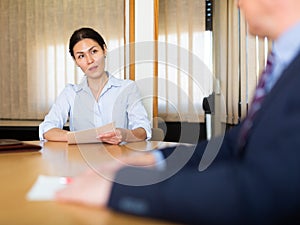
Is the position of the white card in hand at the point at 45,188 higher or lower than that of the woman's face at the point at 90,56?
lower

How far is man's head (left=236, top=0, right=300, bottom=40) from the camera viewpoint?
646 millimetres

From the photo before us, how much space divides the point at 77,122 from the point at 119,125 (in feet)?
0.94

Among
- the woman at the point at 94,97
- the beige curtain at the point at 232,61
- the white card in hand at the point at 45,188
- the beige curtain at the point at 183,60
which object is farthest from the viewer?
the beige curtain at the point at 183,60

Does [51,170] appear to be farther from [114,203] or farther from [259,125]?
[259,125]

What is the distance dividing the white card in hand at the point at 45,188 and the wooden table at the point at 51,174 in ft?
0.06

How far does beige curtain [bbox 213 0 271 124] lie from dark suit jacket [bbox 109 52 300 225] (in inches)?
86.1

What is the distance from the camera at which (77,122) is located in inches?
106

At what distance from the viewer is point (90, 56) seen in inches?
106

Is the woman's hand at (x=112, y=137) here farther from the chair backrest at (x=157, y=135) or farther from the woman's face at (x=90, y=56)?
the chair backrest at (x=157, y=135)

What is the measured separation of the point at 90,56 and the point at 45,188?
181cm

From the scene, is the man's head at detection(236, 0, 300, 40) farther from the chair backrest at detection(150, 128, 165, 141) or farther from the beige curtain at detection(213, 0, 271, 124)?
the chair backrest at detection(150, 128, 165, 141)

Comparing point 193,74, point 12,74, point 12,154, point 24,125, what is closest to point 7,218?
point 12,154

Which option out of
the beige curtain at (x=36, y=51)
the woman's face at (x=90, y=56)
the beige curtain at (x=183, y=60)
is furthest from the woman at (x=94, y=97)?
the beige curtain at (x=36, y=51)

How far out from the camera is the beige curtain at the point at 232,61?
2.84 m
